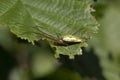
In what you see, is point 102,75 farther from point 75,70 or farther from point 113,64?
point 113,64

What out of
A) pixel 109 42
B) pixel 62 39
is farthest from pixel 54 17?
pixel 109 42

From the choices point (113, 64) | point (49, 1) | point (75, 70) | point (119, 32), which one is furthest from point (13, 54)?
point (119, 32)

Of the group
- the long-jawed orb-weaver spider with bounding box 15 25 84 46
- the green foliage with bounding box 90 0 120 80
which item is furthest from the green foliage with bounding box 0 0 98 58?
the green foliage with bounding box 90 0 120 80

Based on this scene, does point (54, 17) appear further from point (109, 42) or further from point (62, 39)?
point (109, 42)

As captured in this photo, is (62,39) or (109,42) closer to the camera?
(62,39)

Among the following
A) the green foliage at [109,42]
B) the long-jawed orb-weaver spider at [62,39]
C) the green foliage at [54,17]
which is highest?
the green foliage at [54,17]

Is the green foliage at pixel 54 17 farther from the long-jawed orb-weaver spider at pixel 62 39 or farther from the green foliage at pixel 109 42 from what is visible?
the green foliage at pixel 109 42

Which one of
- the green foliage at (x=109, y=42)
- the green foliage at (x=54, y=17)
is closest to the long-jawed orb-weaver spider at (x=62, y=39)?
the green foliage at (x=54, y=17)

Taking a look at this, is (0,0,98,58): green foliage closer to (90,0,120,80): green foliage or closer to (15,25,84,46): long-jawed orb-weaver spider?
(15,25,84,46): long-jawed orb-weaver spider
